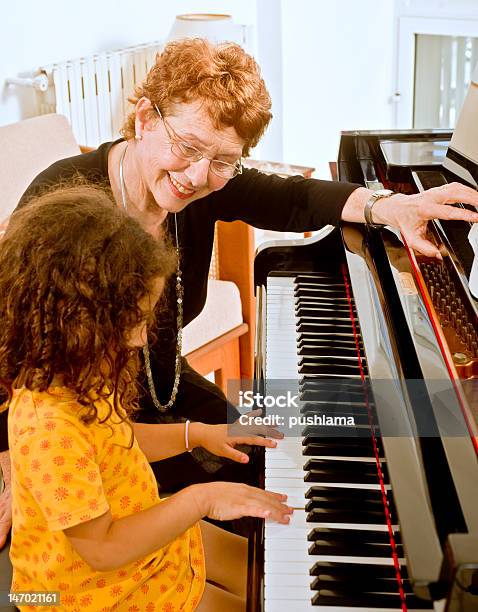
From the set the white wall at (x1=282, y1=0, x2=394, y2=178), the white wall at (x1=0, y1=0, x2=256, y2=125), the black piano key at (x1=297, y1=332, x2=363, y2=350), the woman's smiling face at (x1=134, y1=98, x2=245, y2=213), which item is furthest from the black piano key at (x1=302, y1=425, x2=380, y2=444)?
the white wall at (x1=282, y1=0, x2=394, y2=178)

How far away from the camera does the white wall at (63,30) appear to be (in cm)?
311

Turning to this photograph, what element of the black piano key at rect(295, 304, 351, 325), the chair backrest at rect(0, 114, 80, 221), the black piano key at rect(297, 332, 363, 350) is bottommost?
the black piano key at rect(297, 332, 363, 350)

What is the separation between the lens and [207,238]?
1828 mm

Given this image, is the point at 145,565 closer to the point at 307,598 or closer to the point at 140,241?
the point at 307,598

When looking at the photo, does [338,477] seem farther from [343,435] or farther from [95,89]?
[95,89]

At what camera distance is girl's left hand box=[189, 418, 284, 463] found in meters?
1.41

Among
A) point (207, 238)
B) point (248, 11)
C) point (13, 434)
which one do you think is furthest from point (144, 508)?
point (248, 11)

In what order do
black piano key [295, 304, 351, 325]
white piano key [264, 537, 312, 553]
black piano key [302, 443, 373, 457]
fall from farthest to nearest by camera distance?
1. black piano key [295, 304, 351, 325]
2. black piano key [302, 443, 373, 457]
3. white piano key [264, 537, 312, 553]

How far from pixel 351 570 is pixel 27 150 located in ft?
6.42

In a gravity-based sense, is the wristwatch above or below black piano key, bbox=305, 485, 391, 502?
above

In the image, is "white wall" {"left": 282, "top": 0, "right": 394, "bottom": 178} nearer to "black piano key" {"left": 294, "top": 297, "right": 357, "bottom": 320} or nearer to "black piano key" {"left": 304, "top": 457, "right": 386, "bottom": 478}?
"black piano key" {"left": 294, "top": 297, "right": 357, "bottom": 320}

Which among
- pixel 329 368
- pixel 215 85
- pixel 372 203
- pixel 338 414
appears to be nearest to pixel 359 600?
pixel 338 414

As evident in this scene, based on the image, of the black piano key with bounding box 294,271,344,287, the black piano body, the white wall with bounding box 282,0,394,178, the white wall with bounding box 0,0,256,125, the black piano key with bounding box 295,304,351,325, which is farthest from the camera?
the white wall with bounding box 282,0,394,178

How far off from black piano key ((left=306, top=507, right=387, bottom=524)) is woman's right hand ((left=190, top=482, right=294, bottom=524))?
0.04 metres
